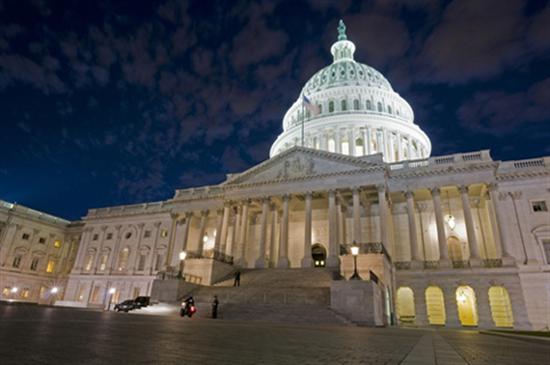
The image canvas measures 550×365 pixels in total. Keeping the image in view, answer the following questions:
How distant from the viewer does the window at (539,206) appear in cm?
3241

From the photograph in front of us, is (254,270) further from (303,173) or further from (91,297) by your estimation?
(91,297)

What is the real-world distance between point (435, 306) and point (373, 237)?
9.20 m

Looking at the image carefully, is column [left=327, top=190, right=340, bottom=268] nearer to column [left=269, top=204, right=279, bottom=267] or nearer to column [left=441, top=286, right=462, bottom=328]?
column [left=269, top=204, right=279, bottom=267]

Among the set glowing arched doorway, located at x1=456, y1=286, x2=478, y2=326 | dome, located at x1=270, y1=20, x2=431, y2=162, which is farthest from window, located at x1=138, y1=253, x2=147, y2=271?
glowing arched doorway, located at x1=456, y1=286, x2=478, y2=326

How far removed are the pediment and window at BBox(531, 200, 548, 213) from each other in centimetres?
1515

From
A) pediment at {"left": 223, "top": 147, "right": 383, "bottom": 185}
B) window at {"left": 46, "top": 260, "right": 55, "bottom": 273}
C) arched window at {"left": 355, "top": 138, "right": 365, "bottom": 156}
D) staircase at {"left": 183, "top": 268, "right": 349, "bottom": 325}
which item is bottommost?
staircase at {"left": 183, "top": 268, "right": 349, "bottom": 325}

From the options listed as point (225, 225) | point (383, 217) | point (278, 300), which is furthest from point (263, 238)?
point (278, 300)

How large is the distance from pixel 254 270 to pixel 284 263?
3239mm

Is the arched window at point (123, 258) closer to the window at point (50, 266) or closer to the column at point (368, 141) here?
the window at point (50, 266)

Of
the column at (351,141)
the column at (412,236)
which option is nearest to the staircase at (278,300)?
the column at (412,236)

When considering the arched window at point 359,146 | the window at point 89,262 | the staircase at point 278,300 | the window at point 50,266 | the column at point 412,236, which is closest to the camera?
the staircase at point 278,300

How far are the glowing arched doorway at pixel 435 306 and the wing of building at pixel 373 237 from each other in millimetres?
118

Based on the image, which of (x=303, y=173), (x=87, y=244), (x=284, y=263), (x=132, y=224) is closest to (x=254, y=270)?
(x=284, y=263)

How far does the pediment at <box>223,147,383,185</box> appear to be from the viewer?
3572cm
